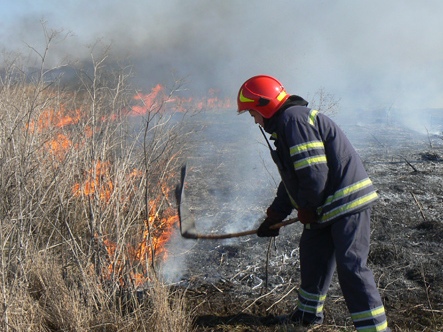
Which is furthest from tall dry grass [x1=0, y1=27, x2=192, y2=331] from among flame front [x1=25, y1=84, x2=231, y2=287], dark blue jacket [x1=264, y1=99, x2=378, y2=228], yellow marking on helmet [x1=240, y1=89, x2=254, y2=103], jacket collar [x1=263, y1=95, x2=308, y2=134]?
dark blue jacket [x1=264, y1=99, x2=378, y2=228]

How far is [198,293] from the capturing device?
410 cm

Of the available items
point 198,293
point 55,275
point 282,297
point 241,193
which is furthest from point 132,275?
point 241,193

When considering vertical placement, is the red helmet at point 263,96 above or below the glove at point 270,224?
above

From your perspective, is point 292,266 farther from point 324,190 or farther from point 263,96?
point 263,96

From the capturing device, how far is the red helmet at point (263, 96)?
330 cm

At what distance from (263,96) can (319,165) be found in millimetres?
693

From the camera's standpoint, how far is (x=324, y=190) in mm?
3148

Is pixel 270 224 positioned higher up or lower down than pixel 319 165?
lower down

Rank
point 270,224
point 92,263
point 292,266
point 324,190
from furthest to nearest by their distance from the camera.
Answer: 1. point 292,266
2. point 270,224
3. point 92,263
4. point 324,190

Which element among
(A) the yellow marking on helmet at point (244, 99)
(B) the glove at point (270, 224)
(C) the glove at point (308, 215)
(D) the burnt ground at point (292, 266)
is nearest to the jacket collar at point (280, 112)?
(A) the yellow marking on helmet at point (244, 99)

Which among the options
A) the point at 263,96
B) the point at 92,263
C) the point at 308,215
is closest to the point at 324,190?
the point at 308,215

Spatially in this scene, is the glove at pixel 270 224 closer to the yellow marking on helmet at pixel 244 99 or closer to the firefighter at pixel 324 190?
the firefighter at pixel 324 190

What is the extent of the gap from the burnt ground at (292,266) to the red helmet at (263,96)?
134cm

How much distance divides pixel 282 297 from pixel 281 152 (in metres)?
1.44
